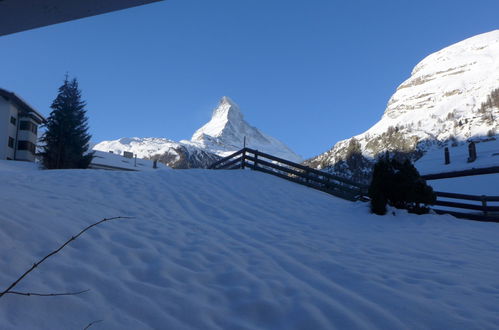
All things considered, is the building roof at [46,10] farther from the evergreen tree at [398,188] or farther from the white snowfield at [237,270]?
the evergreen tree at [398,188]

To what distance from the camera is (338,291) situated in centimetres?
389

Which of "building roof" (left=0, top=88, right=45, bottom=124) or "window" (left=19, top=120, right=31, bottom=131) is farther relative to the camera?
"window" (left=19, top=120, right=31, bottom=131)

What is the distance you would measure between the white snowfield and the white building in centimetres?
3241

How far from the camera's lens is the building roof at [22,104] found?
35344 mm

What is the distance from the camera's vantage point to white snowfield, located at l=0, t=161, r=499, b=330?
3.22 metres

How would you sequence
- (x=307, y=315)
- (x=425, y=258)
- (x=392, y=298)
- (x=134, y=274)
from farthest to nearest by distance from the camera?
(x=425, y=258)
(x=134, y=274)
(x=392, y=298)
(x=307, y=315)

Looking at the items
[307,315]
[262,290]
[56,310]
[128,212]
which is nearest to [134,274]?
[56,310]

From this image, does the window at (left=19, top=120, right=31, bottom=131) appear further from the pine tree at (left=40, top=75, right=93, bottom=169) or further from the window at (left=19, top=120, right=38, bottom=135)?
the pine tree at (left=40, top=75, right=93, bottom=169)

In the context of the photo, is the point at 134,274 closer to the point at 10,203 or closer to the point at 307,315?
the point at 307,315

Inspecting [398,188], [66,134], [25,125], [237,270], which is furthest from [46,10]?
[25,125]

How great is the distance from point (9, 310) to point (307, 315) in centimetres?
249

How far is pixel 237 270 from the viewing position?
4.50m

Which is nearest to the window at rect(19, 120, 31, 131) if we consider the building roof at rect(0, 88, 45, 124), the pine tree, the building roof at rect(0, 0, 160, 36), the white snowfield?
the building roof at rect(0, 88, 45, 124)

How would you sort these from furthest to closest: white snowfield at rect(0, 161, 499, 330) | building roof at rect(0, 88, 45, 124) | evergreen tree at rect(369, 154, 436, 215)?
building roof at rect(0, 88, 45, 124), evergreen tree at rect(369, 154, 436, 215), white snowfield at rect(0, 161, 499, 330)
